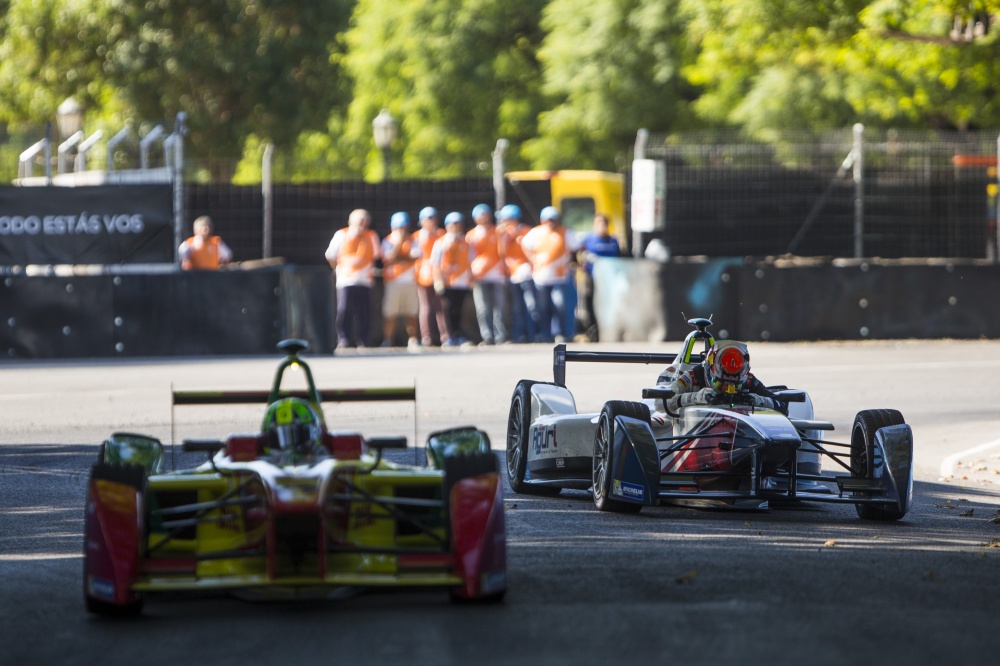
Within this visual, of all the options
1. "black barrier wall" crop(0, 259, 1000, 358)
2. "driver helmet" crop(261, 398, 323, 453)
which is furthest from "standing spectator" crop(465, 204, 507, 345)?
"driver helmet" crop(261, 398, 323, 453)

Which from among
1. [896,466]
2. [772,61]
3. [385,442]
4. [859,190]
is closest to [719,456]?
[896,466]

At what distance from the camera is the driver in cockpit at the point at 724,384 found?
410 inches

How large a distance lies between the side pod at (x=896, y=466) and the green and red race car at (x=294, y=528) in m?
3.13

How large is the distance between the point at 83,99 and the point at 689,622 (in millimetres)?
44203

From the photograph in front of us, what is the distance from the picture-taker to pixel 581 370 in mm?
19734

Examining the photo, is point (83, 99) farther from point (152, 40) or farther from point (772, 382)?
point (772, 382)

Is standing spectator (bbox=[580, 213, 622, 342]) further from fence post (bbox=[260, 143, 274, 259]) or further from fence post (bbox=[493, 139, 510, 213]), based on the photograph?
fence post (bbox=[260, 143, 274, 259])

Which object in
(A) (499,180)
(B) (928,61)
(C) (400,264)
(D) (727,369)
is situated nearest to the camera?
(D) (727,369)

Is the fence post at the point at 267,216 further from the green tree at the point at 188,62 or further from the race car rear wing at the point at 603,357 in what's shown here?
the green tree at the point at 188,62

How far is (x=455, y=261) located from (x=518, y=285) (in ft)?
3.12

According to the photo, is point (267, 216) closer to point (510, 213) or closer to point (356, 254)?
point (356, 254)

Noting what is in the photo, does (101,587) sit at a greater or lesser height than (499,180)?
lesser

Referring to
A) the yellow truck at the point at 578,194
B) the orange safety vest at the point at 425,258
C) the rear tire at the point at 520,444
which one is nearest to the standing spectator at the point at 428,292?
the orange safety vest at the point at 425,258

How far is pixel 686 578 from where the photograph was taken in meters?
7.59
